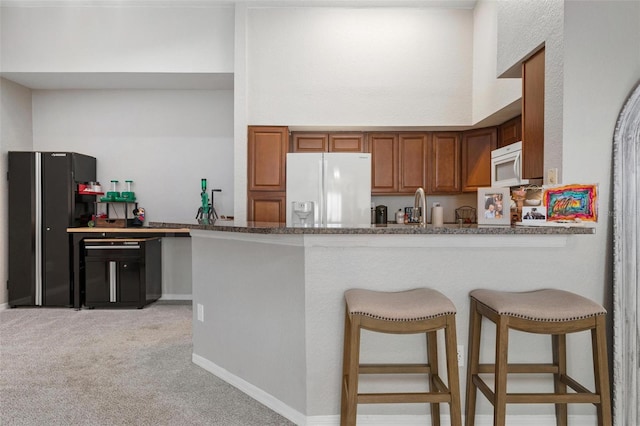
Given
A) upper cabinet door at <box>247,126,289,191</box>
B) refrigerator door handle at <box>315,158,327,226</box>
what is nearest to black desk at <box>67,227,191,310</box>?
upper cabinet door at <box>247,126,289,191</box>

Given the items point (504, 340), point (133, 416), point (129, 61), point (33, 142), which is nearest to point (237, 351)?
point (133, 416)

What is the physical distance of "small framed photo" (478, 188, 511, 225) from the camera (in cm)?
213

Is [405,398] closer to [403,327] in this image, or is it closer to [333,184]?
[403,327]

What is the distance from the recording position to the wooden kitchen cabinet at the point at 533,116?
2264 mm

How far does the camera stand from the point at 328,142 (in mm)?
4531

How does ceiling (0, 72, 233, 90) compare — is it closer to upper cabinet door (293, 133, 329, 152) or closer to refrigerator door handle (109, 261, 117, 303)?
upper cabinet door (293, 133, 329, 152)

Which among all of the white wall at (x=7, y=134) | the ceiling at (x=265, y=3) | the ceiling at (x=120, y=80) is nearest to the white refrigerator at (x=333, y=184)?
the ceiling at (x=120, y=80)

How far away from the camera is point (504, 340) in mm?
1627

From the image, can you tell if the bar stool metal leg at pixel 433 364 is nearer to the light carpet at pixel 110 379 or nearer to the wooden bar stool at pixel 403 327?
the wooden bar stool at pixel 403 327

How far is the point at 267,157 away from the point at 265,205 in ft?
1.69

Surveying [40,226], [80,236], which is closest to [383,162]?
[80,236]

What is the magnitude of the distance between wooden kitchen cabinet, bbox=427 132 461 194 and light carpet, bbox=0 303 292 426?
3.03 metres

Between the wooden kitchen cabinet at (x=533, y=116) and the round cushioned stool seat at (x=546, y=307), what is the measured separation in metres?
0.85

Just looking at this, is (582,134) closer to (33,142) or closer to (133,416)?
(133,416)
